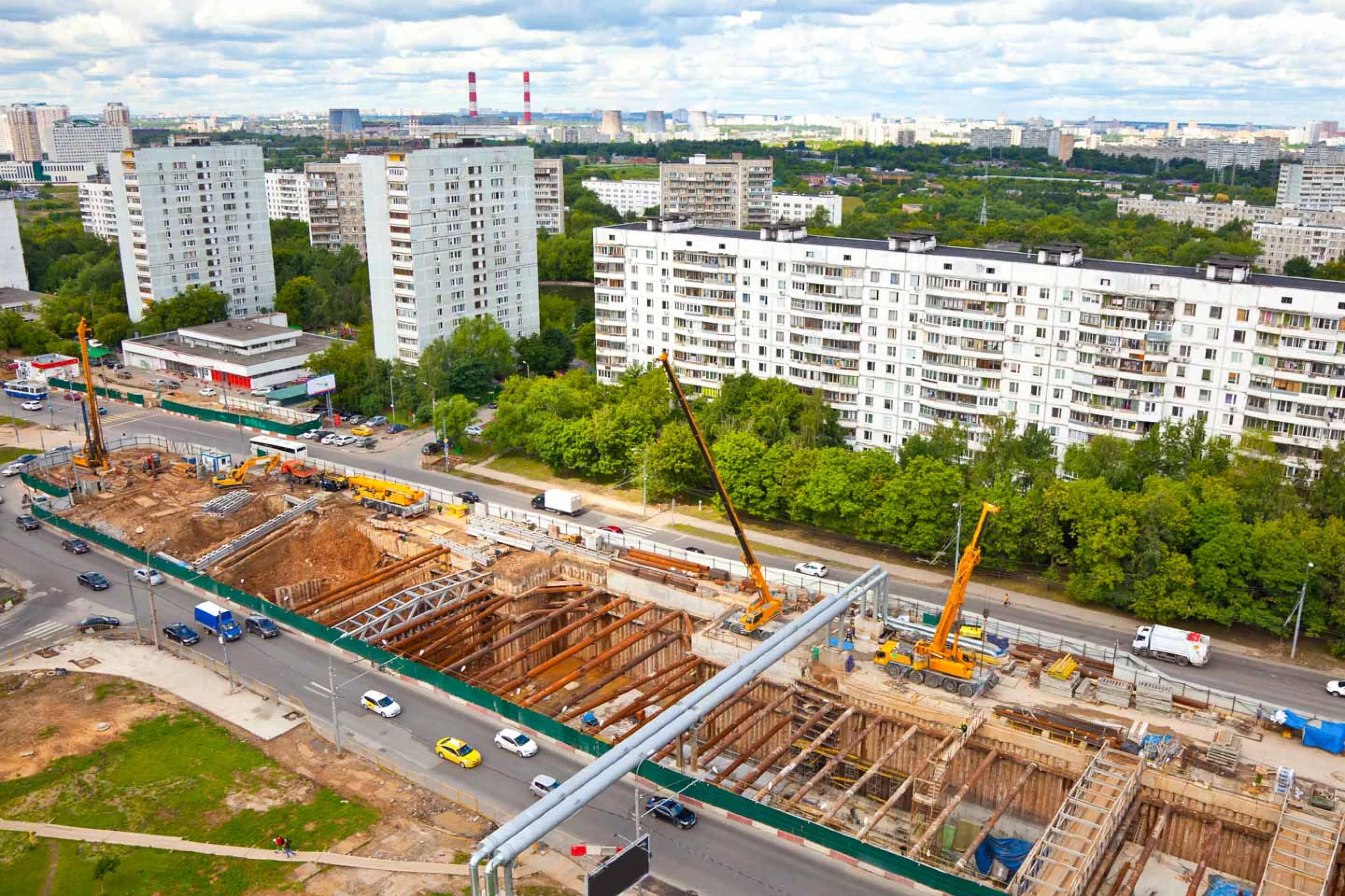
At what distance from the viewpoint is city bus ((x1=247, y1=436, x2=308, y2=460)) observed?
93312 mm

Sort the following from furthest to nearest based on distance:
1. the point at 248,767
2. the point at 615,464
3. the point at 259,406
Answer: the point at 259,406 → the point at 615,464 → the point at 248,767

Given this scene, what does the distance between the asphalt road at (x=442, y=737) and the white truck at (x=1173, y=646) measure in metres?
28.1

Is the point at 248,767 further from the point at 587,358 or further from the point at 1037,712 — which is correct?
the point at 587,358

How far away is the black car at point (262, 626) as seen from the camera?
62.9m

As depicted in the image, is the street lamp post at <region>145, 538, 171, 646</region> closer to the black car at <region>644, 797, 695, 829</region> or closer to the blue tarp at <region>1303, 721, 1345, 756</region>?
the black car at <region>644, 797, 695, 829</region>

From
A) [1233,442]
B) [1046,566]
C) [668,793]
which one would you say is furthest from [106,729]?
[1233,442]

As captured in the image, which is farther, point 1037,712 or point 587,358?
point 587,358

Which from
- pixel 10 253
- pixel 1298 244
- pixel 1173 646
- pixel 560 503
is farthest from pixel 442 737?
pixel 1298 244

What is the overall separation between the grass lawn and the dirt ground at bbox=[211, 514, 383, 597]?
2022 cm

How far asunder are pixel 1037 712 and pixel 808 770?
39.9 ft

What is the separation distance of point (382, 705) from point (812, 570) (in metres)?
31.2

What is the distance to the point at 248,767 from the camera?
50.0 m

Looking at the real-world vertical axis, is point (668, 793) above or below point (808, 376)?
below

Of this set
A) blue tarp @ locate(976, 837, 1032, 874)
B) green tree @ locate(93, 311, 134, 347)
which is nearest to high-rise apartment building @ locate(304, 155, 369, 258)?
green tree @ locate(93, 311, 134, 347)
